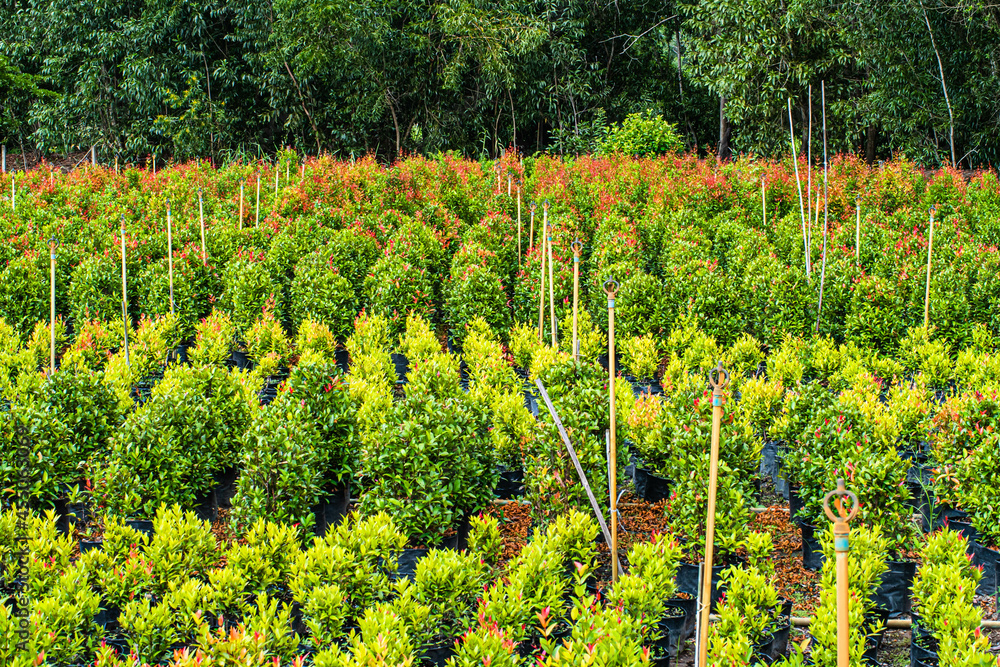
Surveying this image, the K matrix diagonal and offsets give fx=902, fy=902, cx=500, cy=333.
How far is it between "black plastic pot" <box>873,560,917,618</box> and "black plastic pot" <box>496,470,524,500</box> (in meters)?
2.34

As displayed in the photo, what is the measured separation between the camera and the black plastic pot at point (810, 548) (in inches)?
205

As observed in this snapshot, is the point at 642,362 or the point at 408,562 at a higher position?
the point at 642,362

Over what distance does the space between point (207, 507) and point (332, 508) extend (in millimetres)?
786

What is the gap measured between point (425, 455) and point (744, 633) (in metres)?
1.96

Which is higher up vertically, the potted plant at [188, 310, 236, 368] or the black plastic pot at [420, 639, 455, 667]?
the potted plant at [188, 310, 236, 368]

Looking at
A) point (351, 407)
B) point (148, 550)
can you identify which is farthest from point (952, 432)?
point (148, 550)

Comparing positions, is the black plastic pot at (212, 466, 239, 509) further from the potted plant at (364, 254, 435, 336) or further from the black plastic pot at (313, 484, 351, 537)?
the potted plant at (364, 254, 435, 336)

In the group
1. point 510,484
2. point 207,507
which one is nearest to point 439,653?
point 510,484

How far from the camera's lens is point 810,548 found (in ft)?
17.2

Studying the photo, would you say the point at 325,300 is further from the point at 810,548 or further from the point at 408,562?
the point at 810,548

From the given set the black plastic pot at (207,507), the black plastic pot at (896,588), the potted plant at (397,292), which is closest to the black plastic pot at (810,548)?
the black plastic pot at (896,588)

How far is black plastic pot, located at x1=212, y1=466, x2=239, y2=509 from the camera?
5973 millimetres

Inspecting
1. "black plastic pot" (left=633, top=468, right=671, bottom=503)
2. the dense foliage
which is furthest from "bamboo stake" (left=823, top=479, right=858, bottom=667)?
the dense foliage

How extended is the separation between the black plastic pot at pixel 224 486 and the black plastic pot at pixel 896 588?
13.1ft
